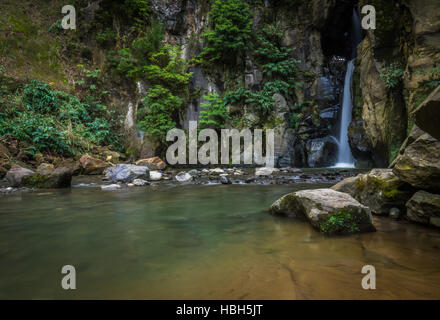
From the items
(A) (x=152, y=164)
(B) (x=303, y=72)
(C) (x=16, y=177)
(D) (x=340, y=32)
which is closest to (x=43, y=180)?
(C) (x=16, y=177)

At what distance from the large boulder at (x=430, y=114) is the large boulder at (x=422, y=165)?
0.38 m

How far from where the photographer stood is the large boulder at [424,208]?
8.55ft

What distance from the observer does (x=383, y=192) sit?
3270mm

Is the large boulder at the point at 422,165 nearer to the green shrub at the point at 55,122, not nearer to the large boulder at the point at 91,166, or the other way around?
the large boulder at the point at 91,166

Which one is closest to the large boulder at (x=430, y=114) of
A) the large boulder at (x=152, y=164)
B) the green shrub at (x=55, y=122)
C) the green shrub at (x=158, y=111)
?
the large boulder at (x=152, y=164)

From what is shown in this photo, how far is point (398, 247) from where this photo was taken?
2117 mm

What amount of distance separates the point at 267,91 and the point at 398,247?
38.8ft

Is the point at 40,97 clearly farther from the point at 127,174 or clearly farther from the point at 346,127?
the point at 346,127

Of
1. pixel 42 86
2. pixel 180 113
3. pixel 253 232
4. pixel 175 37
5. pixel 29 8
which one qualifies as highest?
pixel 29 8

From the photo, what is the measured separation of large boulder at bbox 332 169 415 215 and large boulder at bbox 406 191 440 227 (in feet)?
0.90

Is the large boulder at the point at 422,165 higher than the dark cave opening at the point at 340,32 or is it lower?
lower
